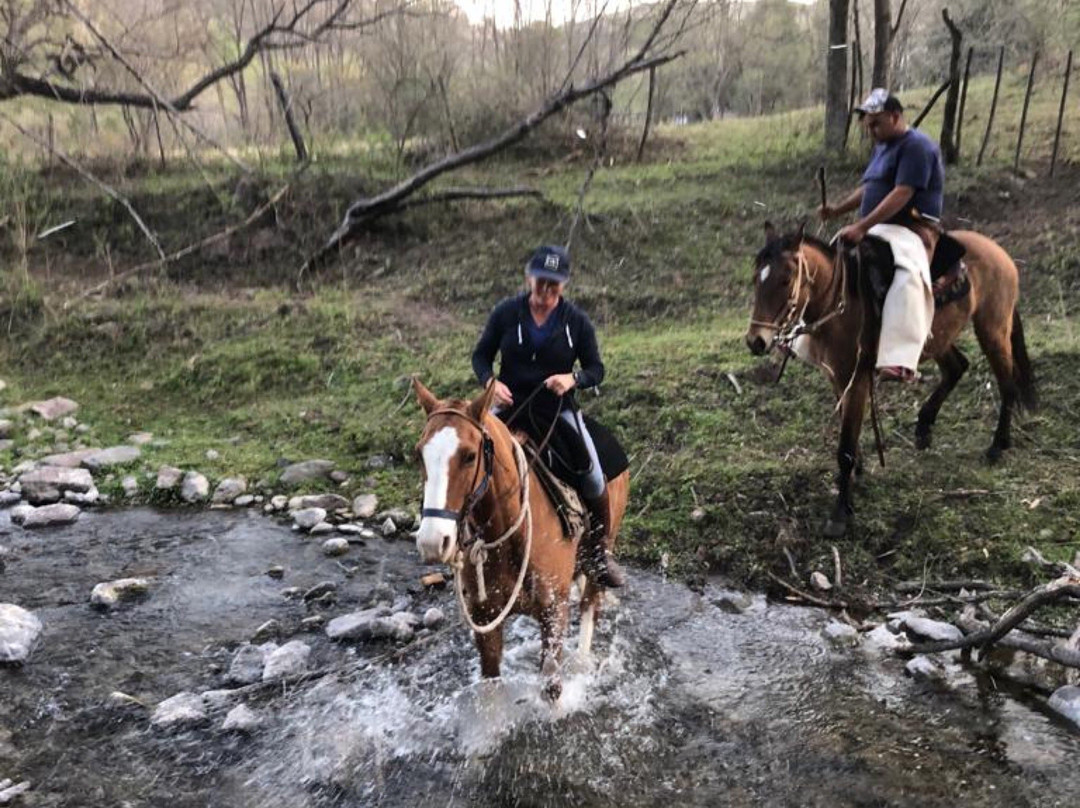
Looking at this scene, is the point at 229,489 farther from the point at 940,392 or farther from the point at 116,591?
the point at 940,392

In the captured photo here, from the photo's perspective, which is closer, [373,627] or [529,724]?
[529,724]

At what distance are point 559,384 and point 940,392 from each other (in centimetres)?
407

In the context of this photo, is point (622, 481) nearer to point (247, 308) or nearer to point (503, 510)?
point (503, 510)

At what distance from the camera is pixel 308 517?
6.51 metres

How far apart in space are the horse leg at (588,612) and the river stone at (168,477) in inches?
163

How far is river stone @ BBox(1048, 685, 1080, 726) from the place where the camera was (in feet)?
12.8

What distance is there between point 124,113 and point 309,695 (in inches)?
524

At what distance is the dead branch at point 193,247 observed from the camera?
1103 centimetres

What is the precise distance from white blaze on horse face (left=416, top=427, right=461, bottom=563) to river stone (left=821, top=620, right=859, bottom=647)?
2.76 m

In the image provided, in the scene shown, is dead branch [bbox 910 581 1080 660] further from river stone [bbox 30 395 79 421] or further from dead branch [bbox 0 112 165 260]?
dead branch [bbox 0 112 165 260]

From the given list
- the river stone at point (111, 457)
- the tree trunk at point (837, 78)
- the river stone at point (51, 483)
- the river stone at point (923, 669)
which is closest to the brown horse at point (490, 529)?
the river stone at point (923, 669)

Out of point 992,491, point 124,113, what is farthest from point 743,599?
point 124,113

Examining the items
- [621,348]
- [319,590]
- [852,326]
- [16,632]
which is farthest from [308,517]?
[852,326]

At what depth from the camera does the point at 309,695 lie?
14.2 feet
